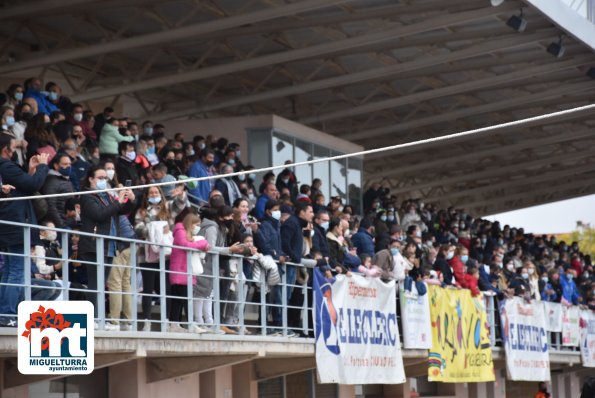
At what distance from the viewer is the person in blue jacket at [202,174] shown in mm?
19172

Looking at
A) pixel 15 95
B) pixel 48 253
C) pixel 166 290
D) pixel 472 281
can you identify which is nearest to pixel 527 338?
pixel 472 281

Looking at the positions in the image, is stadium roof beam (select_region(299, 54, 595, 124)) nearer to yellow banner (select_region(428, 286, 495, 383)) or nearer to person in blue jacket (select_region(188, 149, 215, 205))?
yellow banner (select_region(428, 286, 495, 383))

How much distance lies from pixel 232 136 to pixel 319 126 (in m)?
7.72

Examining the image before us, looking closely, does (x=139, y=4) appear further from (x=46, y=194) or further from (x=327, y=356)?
(x=46, y=194)

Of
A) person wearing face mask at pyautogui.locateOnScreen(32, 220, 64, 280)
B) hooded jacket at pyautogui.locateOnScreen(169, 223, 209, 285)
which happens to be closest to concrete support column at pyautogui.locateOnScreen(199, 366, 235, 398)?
hooded jacket at pyautogui.locateOnScreen(169, 223, 209, 285)

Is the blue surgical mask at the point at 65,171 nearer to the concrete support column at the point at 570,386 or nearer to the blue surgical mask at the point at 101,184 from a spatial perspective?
the blue surgical mask at the point at 101,184

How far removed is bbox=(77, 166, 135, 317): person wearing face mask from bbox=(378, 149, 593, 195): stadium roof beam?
30024mm

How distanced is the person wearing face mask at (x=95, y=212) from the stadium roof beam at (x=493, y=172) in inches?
1182

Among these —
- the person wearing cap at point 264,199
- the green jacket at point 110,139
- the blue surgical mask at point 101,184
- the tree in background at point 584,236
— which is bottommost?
the blue surgical mask at point 101,184

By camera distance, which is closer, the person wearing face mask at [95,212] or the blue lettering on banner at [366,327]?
the person wearing face mask at [95,212]

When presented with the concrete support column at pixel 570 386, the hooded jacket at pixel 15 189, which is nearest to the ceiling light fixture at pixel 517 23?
the concrete support column at pixel 570 386

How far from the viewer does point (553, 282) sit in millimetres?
30500

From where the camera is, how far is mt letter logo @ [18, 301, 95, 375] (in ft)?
38.7

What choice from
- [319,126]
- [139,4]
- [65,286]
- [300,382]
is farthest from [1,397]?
[319,126]
